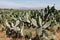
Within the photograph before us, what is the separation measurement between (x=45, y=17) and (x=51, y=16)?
421 millimetres

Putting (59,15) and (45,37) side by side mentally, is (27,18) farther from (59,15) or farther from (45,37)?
(45,37)

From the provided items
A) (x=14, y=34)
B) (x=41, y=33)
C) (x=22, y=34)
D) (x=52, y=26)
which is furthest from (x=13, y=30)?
(x=41, y=33)

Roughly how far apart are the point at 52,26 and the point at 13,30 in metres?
1.84

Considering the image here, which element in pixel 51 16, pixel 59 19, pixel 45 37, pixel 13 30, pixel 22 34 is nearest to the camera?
pixel 45 37

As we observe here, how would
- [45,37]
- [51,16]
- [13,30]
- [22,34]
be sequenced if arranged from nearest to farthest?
1. [45,37]
2. [22,34]
3. [13,30]
4. [51,16]

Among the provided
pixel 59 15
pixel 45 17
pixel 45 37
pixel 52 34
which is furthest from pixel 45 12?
pixel 45 37

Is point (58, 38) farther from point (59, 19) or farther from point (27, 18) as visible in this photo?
point (59, 19)

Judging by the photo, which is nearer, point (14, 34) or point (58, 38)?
point (58, 38)

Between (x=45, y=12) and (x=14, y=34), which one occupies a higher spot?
(x=45, y=12)

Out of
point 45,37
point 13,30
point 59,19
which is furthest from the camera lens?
point 59,19

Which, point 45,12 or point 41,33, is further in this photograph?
point 45,12

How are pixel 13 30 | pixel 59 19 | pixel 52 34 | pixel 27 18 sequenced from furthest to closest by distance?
pixel 59 19, pixel 27 18, pixel 13 30, pixel 52 34

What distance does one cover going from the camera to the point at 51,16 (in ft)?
38.4

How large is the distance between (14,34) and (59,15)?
11.9 ft
